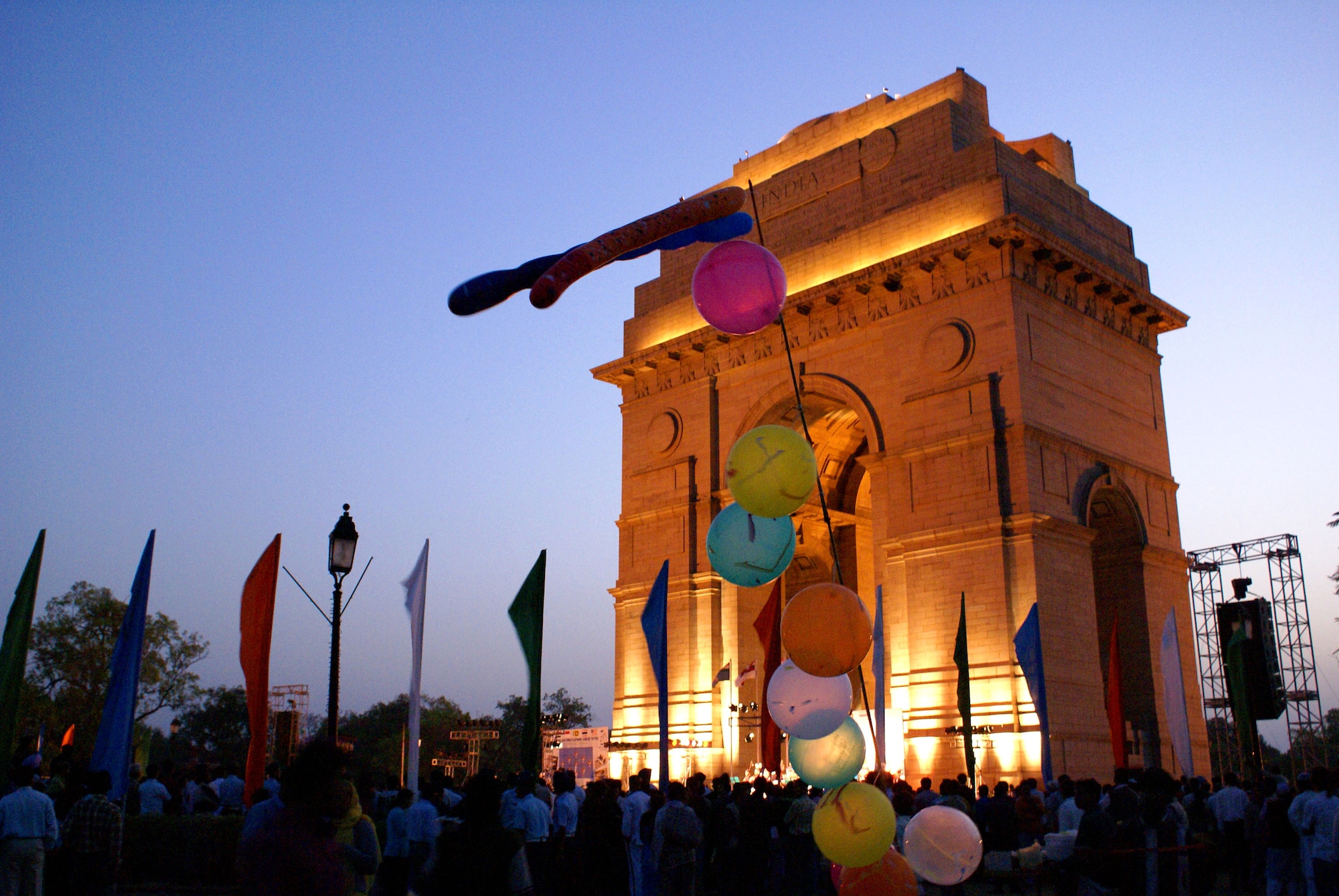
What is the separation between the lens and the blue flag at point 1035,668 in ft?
59.3

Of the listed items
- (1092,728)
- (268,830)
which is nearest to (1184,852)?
(268,830)

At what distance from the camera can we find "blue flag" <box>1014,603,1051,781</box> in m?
18.1

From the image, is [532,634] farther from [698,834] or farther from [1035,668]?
[1035,668]

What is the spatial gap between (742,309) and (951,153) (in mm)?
19229

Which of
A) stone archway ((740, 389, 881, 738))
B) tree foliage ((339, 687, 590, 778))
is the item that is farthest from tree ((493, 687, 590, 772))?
stone archway ((740, 389, 881, 738))

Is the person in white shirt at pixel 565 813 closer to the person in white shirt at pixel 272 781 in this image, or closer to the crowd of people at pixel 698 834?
the crowd of people at pixel 698 834

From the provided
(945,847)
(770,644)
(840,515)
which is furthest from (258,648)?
(840,515)

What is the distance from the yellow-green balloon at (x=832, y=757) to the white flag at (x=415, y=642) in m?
5.45

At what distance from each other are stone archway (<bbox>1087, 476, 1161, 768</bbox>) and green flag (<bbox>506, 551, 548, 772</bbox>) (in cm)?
1486

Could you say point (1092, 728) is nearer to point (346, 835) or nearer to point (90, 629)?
point (346, 835)

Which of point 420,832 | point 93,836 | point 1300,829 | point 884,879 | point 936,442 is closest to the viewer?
point 884,879

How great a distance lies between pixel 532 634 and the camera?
12828mm

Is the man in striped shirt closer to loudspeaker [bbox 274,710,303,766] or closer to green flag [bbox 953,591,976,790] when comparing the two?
loudspeaker [bbox 274,710,303,766]

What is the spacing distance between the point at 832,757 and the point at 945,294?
1830 cm
